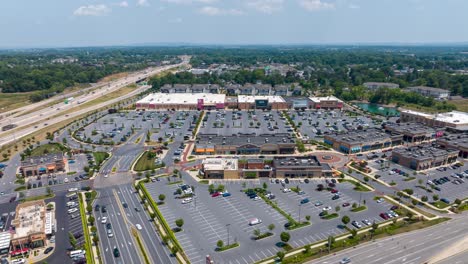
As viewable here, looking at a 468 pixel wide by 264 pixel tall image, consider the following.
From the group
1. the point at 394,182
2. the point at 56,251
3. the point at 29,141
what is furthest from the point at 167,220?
the point at 29,141

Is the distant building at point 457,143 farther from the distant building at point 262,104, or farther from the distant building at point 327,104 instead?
the distant building at point 262,104

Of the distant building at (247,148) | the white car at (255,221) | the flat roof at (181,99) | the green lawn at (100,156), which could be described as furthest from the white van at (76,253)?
the flat roof at (181,99)

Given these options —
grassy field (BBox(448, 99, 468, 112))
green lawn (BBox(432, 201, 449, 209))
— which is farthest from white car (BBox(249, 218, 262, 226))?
grassy field (BBox(448, 99, 468, 112))

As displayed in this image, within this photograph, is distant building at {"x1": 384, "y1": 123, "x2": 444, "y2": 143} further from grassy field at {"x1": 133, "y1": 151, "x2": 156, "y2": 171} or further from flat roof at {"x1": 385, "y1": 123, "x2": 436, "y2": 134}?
grassy field at {"x1": 133, "y1": 151, "x2": 156, "y2": 171}

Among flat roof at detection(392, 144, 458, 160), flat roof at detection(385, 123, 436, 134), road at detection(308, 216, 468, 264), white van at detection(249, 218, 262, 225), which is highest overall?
flat roof at detection(385, 123, 436, 134)

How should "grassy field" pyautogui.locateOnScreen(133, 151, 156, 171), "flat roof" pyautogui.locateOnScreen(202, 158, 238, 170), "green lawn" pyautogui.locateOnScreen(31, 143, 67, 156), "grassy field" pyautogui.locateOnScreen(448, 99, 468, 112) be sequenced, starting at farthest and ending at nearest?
"grassy field" pyautogui.locateOnScreen(448, 99, 468, 112), "green lawn" pyautogui.locateOnScreen(31, 143, 67, 156), "grassy field" pyautogui.locateOnScreen(133, 151, 156, 171), "flat roof" pyautogui.locateOnScreen(202, 158, 238, 170)

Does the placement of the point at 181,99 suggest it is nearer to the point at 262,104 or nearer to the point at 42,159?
the point at 262,104

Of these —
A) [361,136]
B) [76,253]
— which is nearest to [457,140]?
[361,136]
